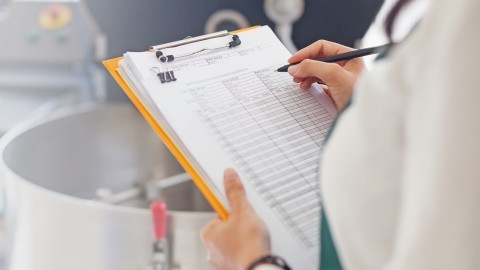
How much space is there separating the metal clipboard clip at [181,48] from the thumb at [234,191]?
0.47 feet

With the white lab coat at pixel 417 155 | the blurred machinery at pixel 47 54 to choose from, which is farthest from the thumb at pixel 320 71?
the blurred machinery at pixel 47 54

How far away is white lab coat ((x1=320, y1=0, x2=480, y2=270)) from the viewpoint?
0.36m

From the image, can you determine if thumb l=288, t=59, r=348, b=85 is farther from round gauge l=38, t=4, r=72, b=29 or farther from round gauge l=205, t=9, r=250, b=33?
Result: round gauge l=38, t=4, r=72, b=29

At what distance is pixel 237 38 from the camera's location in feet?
2.48

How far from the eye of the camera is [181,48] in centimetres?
73

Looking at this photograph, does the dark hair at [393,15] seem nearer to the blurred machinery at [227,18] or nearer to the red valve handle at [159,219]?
the red valve handle at [159,219]

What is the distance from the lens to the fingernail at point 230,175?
1.96ft

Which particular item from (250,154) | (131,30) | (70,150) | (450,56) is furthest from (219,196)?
(131,30)

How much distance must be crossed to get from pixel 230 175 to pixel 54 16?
1.33 m

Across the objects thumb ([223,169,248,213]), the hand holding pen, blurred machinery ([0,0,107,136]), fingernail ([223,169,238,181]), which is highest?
the hand holding pen

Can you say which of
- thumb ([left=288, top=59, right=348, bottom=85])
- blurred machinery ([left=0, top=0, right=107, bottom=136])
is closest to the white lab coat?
thumb ([left=288, top=59, right=348, bottom=85])

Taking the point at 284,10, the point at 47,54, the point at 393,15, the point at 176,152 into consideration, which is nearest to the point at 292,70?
the point at 176,152

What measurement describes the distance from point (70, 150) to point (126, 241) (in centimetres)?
44

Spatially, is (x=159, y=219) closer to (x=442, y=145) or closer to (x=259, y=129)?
(x=259, y=129)
